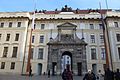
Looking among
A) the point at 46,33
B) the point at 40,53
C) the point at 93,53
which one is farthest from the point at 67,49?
the point at 46,33

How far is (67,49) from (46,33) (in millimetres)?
6211

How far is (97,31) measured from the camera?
130 feet

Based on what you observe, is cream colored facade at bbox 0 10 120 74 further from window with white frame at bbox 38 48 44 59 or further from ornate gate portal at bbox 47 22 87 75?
ornate gate portal at bbox 47 22 87 75

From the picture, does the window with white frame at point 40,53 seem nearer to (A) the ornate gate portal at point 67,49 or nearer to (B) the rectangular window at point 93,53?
(A) the ornate gate portal at point 67,49

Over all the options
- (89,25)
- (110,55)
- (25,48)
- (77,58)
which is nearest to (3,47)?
(25,48)

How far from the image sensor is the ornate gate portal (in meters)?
37.2

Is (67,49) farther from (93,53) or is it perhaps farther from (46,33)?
(46,33)

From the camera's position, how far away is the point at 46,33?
40156mm

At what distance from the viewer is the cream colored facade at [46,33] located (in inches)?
1459

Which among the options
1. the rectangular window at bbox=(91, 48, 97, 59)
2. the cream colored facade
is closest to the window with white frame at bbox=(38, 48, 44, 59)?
the cream colored facade

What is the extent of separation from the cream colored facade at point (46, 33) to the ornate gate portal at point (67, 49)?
96cm

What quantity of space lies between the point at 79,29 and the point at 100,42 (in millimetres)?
5578

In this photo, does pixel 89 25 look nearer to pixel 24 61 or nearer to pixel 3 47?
pixel 24 61

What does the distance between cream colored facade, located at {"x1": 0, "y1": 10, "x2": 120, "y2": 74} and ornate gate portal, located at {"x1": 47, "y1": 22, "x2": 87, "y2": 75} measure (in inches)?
37.6
